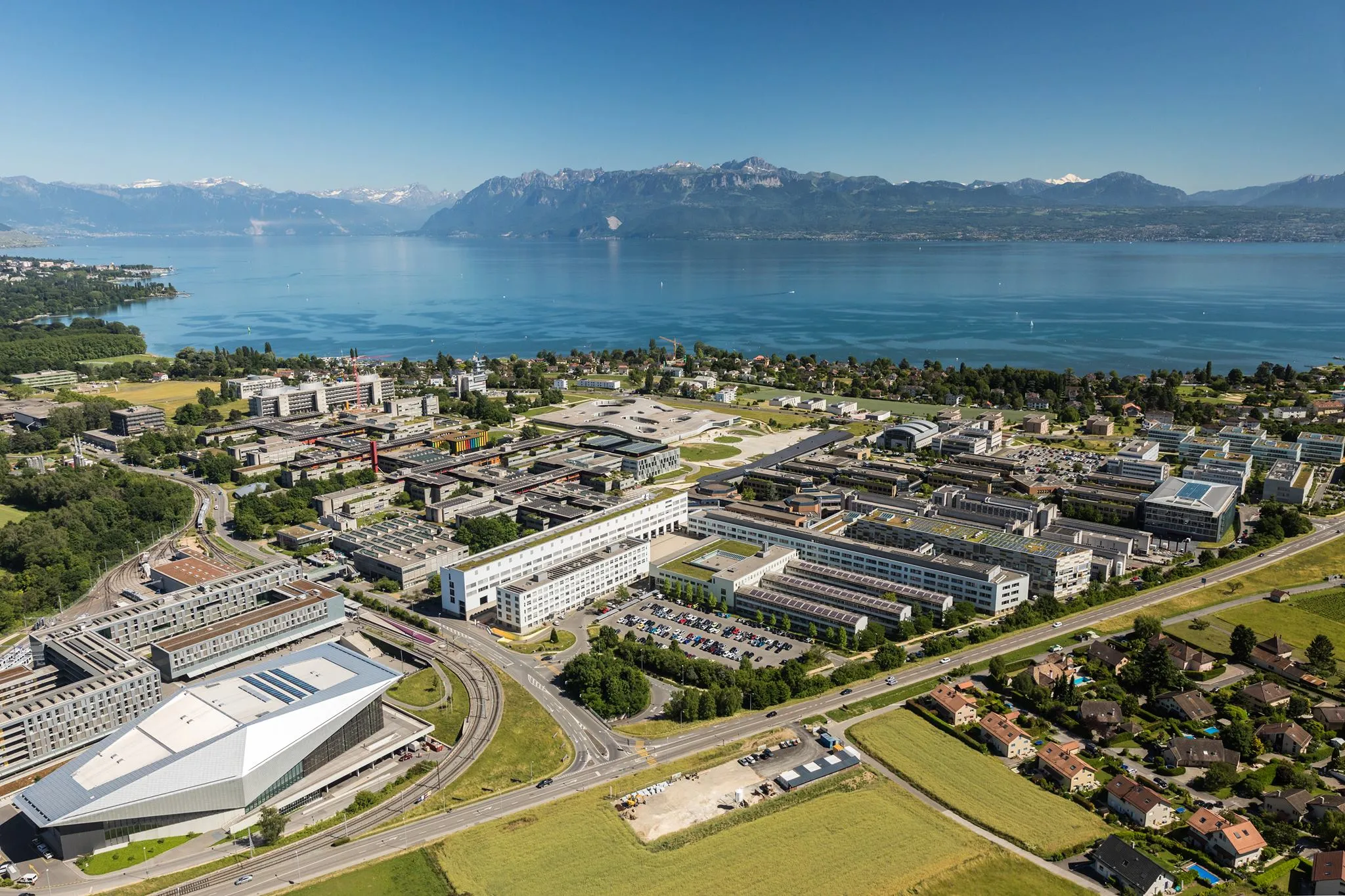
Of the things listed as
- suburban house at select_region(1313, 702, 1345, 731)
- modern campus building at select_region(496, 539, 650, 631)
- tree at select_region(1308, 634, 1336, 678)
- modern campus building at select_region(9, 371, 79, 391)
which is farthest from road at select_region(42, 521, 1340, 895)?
modern campus building at select_region(9, 371, 79, 391)

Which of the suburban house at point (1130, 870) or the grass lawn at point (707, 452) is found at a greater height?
the grass lawn at point (707, 452)

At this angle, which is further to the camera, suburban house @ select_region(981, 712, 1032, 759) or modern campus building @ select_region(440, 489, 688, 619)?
modern campus building @ select_region(440, 489, 688, 619)

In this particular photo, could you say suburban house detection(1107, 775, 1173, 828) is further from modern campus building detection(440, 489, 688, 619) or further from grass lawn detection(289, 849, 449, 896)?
modern campus building detection(440, 489, 688, 619)

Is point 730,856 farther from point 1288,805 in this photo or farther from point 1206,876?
point 1288,805

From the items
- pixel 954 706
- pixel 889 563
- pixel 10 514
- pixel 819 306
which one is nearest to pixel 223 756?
pixel 954 706

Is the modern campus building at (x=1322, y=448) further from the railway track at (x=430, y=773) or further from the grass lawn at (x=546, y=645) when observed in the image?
the railway track at (x=430, y=773)

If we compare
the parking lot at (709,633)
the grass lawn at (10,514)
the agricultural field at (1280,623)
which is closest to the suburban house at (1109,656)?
the agricultural field at (1280,623)
